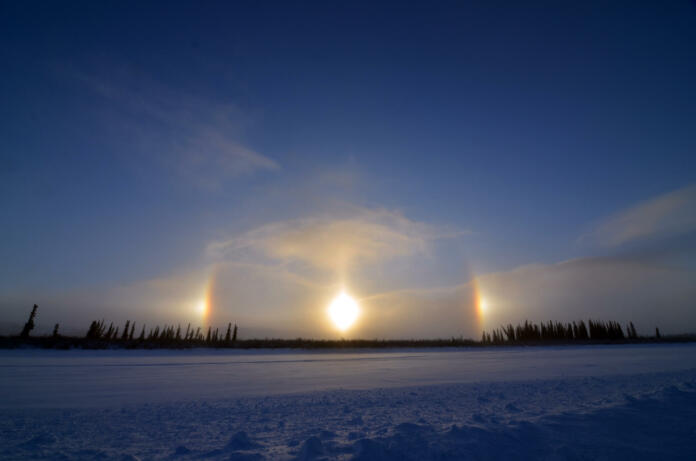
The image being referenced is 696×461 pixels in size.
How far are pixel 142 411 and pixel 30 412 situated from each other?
2296mm

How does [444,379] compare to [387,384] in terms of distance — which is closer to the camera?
[387,384]

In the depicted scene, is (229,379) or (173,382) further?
(229,379)

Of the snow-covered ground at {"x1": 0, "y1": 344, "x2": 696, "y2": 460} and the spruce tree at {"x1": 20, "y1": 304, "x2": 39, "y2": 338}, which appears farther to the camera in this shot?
the spruce tree at {"x1": 20, "y1": 304, "x2": 39, "y2": 338}

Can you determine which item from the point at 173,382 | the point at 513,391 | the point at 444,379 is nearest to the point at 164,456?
the point at 173,382

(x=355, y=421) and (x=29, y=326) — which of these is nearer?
(x=355, y=421)

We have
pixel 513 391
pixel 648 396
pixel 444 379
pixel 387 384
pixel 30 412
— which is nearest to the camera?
pixel 30 412

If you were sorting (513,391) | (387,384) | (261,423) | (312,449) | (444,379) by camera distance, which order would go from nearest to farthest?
(312,449)
(261,423)
(513,391)
(387,384)
(444,379)

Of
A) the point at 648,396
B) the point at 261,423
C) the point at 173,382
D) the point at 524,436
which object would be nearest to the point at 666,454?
the point at 524,436

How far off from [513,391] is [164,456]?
28.2ft

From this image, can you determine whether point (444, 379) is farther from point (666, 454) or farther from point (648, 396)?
point (666, 454)

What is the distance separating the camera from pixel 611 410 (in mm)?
6207

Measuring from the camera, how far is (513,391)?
8883mm

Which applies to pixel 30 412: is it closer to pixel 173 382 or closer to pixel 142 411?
pixel 142 411

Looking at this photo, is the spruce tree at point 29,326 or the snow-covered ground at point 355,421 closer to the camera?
the snow-covered ground at point 355,421
